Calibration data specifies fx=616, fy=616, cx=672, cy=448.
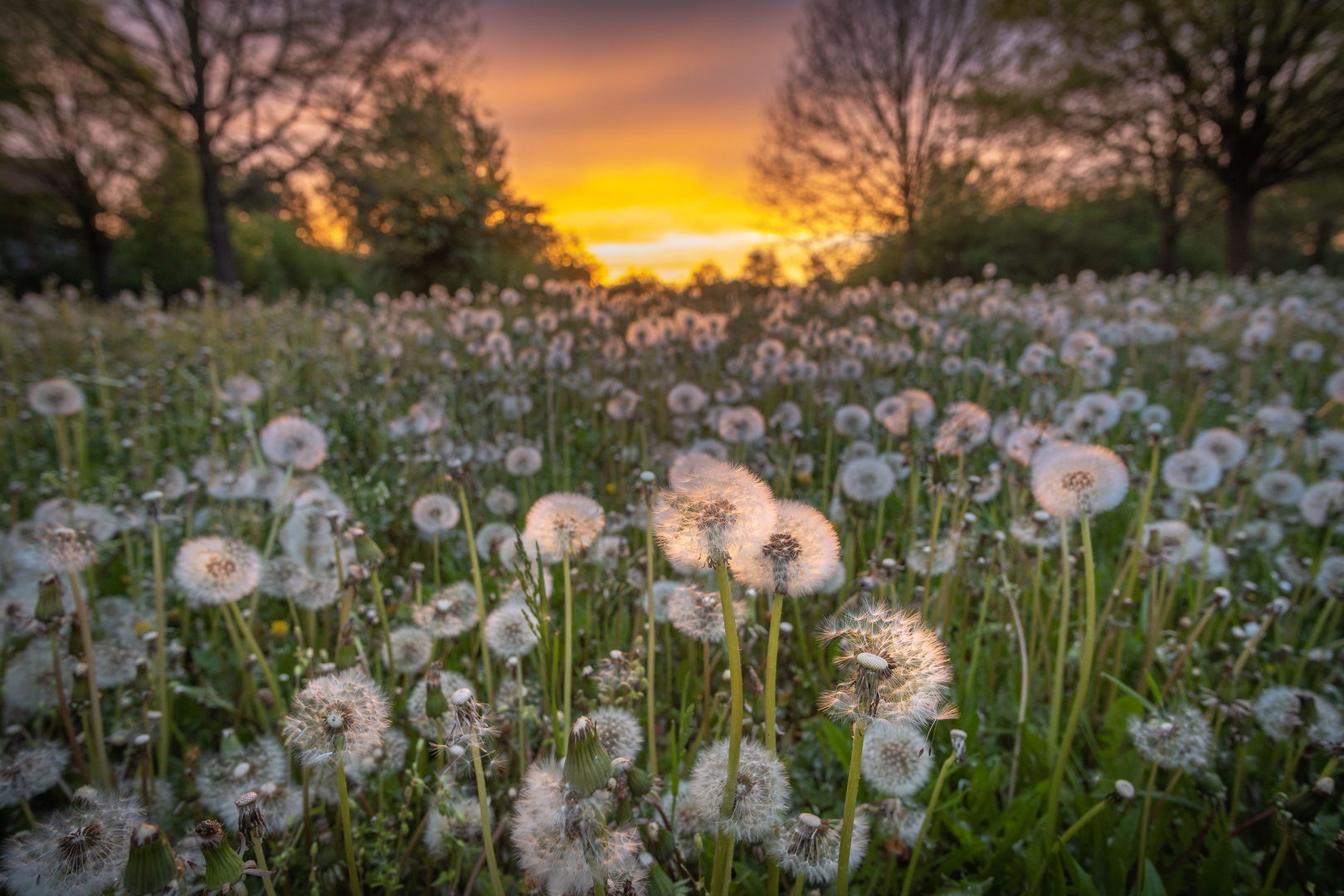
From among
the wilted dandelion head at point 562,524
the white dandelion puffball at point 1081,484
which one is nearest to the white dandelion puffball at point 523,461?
the wilted dandelion head at point 562,524

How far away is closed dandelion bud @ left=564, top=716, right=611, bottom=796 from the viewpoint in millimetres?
913

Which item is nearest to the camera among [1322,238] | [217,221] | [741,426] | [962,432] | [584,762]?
[584,762]

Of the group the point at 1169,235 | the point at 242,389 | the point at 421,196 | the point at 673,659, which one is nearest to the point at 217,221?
the point at 421,196

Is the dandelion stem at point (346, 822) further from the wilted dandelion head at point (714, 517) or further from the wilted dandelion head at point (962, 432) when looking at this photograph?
the wilted dandelion head at point (962, 432)

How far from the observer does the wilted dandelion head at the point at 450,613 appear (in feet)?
5.95

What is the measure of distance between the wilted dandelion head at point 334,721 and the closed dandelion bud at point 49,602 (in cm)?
70

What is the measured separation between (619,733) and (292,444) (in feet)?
6.22

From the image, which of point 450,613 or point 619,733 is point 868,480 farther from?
point 450,613

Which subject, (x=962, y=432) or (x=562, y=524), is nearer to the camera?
(x=562, y=524)

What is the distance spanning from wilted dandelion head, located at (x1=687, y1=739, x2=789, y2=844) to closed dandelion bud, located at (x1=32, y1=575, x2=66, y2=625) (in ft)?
4.89

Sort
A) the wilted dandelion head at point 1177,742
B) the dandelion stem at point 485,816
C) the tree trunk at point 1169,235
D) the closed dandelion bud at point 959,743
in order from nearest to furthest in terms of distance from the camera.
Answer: the dandelion stem at point 485,816
the closed dandelion bud at point 959,743
the wilted dandelion head at point 1177,742
the tree trunk at point 1169,235

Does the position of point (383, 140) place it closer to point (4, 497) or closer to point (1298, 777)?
point (4, 497)

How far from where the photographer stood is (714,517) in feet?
3.44

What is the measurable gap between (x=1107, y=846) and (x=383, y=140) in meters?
22.2
